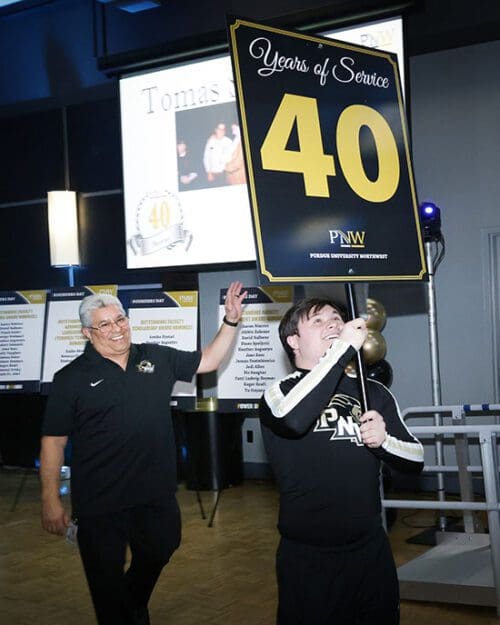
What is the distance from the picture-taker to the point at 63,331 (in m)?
6.49

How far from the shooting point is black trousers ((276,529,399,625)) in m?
2.12

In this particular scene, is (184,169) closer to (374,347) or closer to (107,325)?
(374,347)

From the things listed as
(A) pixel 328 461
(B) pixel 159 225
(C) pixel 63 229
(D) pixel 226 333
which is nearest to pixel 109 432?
(D) pixel 226 333

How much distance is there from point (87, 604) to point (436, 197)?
3.63m

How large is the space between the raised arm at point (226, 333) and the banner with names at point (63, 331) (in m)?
3.14

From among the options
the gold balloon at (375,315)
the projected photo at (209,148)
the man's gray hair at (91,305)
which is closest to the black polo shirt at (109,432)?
the man's gray hair at (91,305)

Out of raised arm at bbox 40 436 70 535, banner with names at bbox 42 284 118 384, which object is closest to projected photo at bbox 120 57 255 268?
banner with names at bbox 42 284 118 384

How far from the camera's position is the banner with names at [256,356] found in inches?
222

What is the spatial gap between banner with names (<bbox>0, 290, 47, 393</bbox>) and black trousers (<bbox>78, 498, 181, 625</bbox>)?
356 cm

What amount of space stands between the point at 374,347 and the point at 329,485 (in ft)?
11.1

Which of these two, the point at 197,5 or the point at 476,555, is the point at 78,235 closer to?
the point at 197,5

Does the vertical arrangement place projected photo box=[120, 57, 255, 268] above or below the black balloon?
above

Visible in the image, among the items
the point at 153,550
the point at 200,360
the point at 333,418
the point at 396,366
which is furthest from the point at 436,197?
the point at 333,418

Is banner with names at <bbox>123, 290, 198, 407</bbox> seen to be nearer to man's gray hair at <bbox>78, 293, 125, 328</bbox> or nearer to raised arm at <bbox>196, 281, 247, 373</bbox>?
raised arm at <bbox>196, 281, 247, 373</bbox>
